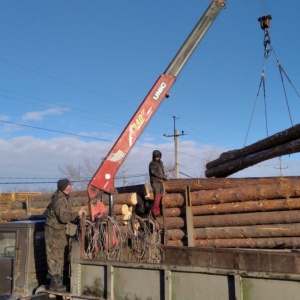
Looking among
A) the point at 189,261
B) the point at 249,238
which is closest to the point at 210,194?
the point at 249,238

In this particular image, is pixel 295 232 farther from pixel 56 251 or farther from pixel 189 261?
pixel 56 251

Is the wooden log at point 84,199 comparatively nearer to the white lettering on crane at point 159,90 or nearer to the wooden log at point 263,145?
the white lettering on crane at point 159,90

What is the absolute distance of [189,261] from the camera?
631cm

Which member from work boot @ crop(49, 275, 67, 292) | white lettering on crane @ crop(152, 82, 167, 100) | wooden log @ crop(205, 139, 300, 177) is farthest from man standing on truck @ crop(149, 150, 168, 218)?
work boot @ crop(49, 275, 67, 292)

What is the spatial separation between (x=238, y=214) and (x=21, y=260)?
452 centimetres

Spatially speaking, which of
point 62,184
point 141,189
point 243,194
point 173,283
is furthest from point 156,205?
point 173,283

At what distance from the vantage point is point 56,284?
18.6ft

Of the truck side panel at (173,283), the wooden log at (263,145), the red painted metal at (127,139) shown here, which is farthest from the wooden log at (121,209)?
the wooden log at (263,145)

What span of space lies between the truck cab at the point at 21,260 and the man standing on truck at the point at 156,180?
3.28 meters

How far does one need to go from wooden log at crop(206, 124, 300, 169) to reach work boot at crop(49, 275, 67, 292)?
6494 millimetres

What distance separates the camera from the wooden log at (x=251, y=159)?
32.4 ft

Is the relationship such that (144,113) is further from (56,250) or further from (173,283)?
(173,283)

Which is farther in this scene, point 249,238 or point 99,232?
point 249,238

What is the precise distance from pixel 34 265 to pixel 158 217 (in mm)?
3341
